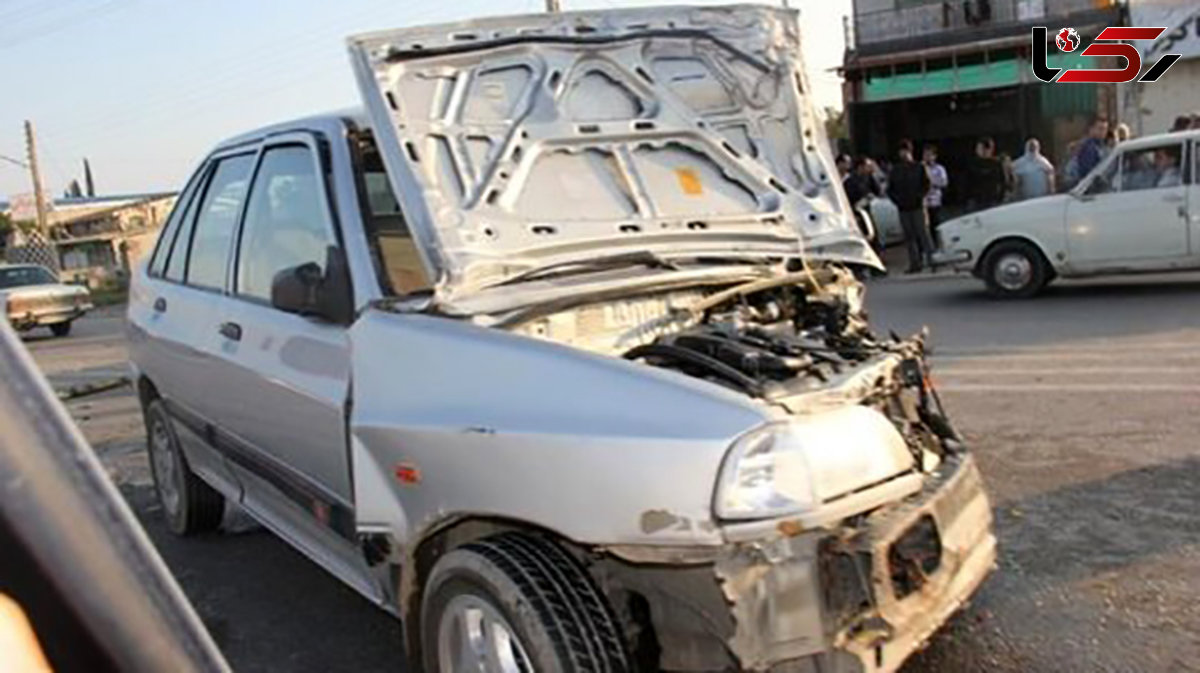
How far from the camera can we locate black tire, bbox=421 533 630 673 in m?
2.58

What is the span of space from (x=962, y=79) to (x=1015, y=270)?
45.6 feet

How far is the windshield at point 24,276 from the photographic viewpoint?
20.5m

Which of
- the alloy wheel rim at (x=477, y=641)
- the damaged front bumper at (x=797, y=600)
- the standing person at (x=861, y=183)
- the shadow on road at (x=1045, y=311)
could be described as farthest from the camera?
the standing person at (x=861, y=183)

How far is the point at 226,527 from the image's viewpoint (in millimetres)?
5578

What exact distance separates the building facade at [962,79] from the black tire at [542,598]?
22039 millimetres

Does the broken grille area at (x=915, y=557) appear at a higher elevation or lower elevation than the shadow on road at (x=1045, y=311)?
higher

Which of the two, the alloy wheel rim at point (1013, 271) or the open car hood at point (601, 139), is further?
the alloy wheel rim at point (1013, 271)

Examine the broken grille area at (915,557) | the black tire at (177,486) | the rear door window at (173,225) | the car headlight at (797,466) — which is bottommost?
→ the black tire at (177,486)

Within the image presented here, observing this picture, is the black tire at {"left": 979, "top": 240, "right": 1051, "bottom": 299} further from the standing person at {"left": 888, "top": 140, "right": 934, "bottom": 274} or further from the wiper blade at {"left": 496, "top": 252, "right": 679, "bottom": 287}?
the wiper blade at {"left": 496, "top": 252, "right": 679, "bottom": 287}

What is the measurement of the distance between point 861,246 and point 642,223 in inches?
34.6

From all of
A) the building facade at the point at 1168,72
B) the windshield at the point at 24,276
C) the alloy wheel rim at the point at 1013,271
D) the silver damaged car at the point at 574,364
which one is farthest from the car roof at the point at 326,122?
the building facade at the point at 1168,72

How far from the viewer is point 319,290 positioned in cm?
345

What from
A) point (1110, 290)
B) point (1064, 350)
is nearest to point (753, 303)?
point (1064, 350)

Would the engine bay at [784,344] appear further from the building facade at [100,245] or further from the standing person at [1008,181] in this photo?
the building facade at [100,245]
